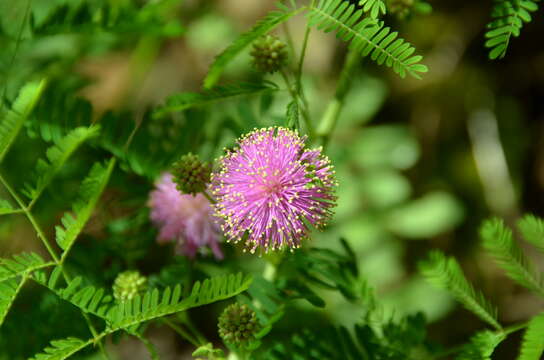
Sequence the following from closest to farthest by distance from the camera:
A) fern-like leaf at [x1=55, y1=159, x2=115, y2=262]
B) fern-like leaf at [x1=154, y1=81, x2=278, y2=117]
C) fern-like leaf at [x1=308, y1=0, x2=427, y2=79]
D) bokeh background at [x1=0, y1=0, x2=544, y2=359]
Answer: fern-like leaf at [x1=308, y1=0, x2=427, y2=79]
fern-like leaf at [x1=55, y1=159, x2=115, y2=262]
fern-like leaf at [x1=154, y1=81, x2=278, y2=117]
bokeh background at [x1=0, y1=0, x2=544, y2=359]

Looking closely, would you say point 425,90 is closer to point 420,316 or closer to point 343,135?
point 343,135

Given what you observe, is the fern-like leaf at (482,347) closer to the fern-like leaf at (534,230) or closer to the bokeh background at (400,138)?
the fern-like leaf at (534,230)

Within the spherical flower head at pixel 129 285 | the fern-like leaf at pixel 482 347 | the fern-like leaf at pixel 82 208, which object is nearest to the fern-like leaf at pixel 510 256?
the fern-like leaf at pixel 482 347

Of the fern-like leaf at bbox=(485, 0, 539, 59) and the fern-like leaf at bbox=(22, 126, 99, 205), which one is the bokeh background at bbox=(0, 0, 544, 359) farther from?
the fern-like leaf at bbox=(485, 0, 539, 59)

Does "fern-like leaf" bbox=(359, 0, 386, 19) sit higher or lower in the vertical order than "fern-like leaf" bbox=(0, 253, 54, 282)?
higher

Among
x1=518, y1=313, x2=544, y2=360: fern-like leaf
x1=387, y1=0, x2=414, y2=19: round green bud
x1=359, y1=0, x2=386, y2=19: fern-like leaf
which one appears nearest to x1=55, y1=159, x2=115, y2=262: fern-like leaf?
x1=359, y1=0, x2=386, y2=19: fern-like leaf

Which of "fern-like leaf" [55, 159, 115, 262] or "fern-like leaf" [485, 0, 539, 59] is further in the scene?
"fern-like leaf" [55, 159, 115, 262]

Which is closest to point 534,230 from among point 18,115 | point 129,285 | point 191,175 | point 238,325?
point 238,325
